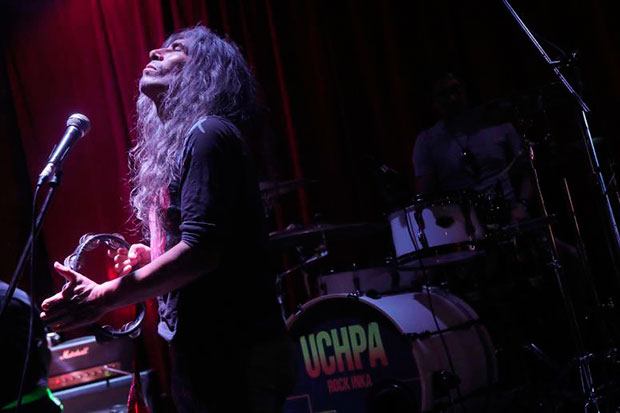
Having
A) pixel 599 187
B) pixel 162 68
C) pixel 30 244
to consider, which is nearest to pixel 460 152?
pixel 599 187

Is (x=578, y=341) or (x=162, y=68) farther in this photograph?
(x=578, y=341)

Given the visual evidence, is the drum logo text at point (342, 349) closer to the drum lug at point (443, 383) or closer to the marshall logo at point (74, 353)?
the drum lug at point (443, 383)

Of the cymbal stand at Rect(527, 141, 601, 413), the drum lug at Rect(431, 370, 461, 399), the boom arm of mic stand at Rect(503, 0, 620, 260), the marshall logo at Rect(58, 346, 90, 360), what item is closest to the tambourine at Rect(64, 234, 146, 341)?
the marshall logo at Rect(58, 346, 90, 360)

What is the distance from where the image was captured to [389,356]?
351cm

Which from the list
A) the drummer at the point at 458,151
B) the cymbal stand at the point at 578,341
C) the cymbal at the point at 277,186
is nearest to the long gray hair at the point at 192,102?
the cymbal at the point at 277,186

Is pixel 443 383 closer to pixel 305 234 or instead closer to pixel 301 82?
pixel 305 234

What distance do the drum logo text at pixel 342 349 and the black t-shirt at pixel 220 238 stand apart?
1.85 m

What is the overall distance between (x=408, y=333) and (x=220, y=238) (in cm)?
197

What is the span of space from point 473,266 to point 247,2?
8.75 feet

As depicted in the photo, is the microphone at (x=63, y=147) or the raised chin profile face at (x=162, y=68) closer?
the microphone at (x=63, y=147)

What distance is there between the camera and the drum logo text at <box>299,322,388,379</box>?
11.6 feet

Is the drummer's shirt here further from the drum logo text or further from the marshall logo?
the marshall logo

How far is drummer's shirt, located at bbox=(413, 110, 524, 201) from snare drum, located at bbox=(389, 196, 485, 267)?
0.75 metres

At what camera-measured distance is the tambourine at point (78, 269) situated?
1.77 meters
